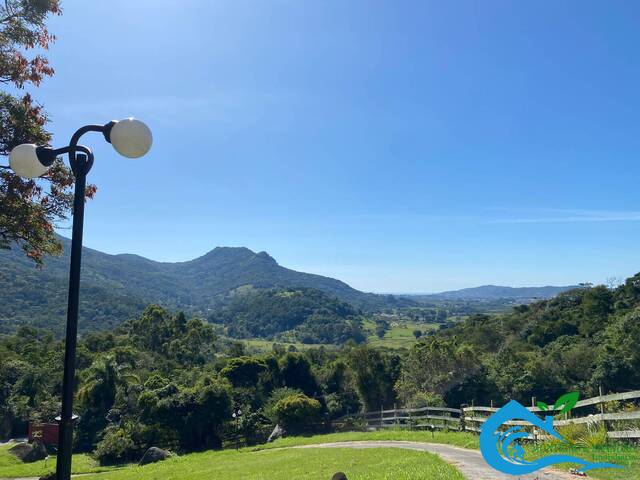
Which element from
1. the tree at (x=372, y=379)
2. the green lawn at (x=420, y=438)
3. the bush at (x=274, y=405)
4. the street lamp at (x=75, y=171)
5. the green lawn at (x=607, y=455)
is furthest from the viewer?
the tree at (x=372, y=379)

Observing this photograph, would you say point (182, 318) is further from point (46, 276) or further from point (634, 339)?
point (46, 276)

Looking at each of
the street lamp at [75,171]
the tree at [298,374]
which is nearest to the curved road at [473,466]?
the street lamp at [75,171]

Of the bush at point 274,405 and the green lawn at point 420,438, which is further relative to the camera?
the bush at point 274,405

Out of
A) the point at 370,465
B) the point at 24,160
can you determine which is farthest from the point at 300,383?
the point at 24,160

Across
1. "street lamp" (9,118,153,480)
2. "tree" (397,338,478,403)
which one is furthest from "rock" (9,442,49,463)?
"street lamp" (9,118,153,480)

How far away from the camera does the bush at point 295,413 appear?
2855 cm

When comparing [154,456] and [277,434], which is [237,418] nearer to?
[277,434]

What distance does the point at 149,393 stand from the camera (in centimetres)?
3067

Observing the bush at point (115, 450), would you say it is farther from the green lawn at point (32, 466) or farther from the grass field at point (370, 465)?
the grass field at point (370, 465)

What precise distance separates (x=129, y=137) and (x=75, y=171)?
0.78 metres

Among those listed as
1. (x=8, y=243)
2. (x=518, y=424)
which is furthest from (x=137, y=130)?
(x=518, y=424)

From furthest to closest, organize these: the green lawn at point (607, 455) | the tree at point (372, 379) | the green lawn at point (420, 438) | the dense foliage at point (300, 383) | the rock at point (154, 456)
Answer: the tree at point (372, 379), the dense foliage at point (300, 383), the rock at point (154, 456), the green lawn at point (420, 438), the green lawn at point (607, 455)

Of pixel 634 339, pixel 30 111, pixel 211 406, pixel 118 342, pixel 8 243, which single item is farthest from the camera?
pixel 118 342

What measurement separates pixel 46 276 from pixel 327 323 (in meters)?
128
